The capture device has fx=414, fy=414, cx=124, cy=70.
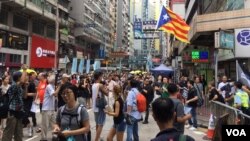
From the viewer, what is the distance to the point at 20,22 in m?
44.3

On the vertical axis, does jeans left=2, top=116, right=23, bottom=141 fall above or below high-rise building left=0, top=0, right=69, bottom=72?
below

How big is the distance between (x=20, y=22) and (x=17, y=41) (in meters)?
2.50

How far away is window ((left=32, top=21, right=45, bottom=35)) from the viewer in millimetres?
48875

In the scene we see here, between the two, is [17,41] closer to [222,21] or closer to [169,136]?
[222,21]

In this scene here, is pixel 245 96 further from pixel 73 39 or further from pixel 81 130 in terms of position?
pixel 73 39

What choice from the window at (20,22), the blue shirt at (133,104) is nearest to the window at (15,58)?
the window at (20,22)

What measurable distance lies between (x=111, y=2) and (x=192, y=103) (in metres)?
112

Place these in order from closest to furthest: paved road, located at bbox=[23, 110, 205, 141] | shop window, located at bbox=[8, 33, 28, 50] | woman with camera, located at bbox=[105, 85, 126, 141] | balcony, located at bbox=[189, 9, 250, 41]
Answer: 1. woman with camera, located at bbox=[105, 85, 126, 141]
2. paved road, located at bbox=[23, 110, 205, 141]
3. balcony, located at bbox=[189, 9, 250, 41]
4. shop window, located at bbox=[8, 33, 28, 50]

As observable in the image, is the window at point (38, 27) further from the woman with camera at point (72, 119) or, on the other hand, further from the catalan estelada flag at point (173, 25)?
the woman with camera at point (72, 119)

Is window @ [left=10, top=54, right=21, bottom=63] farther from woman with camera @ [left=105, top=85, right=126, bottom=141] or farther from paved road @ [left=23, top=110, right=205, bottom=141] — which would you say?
woman with camera @ [left=105, top=85, right=126, bottom=141]

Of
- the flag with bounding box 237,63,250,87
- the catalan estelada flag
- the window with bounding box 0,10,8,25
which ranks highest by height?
the window with bounding box 0,10,8,25

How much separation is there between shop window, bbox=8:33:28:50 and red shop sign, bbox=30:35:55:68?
1875 millimetres

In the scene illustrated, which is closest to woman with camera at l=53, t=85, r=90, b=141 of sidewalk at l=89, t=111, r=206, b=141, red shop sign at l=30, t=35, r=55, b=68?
sidewalk at l=89, t=111, r=206, b=141

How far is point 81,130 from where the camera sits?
205 inches
